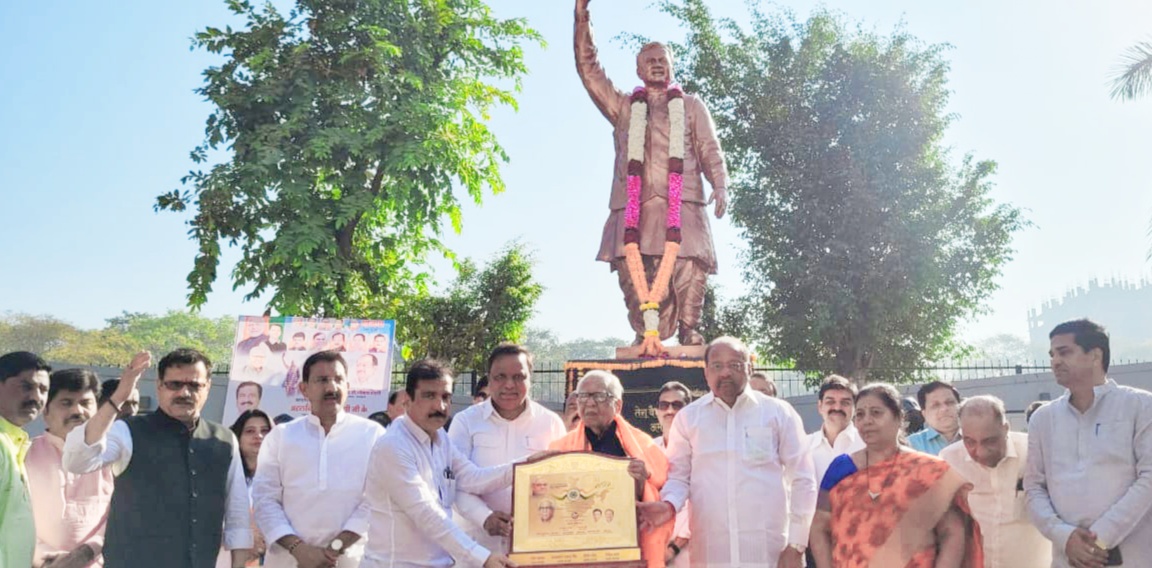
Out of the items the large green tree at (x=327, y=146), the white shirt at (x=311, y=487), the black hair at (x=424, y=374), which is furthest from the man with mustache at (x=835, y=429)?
the large green tree at (x=327, y=146)

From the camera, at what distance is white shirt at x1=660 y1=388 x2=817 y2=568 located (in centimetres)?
402

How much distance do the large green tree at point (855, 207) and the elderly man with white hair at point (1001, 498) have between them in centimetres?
1383

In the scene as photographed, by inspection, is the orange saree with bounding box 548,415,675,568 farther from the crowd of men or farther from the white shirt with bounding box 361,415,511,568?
the white shirt with bounding box 361,415,511,568

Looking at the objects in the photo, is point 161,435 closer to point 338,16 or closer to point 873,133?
point 338,16

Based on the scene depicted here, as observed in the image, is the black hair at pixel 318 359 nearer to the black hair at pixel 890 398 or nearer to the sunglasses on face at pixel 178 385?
the sunglasses on face at pixel 178 385

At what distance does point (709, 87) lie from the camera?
810 inches

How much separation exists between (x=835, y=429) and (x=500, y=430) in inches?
88.4

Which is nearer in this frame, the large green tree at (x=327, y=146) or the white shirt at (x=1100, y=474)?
the white shirt at (x=1100, y=474)

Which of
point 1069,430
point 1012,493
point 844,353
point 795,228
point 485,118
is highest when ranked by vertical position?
point 485,118

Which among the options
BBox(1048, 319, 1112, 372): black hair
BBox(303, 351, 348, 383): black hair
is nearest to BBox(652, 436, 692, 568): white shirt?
BBox(303, 351, 348, 383): black hair

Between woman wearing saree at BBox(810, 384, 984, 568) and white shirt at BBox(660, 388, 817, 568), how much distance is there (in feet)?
1.38

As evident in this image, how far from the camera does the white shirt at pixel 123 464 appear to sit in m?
3.44

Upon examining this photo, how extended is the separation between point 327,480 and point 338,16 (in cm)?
1340

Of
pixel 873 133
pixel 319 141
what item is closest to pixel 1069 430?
pixel 319 141
